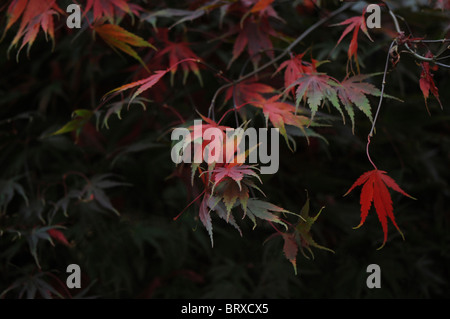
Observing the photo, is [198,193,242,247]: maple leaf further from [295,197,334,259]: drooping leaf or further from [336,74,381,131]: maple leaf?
[336,74,381,131]: maple leaf

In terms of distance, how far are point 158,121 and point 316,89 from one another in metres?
0.62

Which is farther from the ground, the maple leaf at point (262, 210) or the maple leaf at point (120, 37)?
the maple leaf at point (120, 37)

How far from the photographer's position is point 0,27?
101 centimetres

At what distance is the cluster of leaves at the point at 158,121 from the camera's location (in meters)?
0.81

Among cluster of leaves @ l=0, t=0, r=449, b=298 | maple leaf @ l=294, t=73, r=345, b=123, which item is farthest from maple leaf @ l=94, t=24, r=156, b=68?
maple leaf @ l=294, t=73, r=345, b=123

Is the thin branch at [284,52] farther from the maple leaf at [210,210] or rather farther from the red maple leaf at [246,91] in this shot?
the maple leaf at [210,210]

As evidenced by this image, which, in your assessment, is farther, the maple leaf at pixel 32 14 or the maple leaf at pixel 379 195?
the maple leaf at pixel 32 14

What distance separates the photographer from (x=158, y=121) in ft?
4.20

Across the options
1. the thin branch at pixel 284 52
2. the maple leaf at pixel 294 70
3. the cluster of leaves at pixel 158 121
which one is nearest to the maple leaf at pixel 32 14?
the cluster of leaves at pixel 158 121

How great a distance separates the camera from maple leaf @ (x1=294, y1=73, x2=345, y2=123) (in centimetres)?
74

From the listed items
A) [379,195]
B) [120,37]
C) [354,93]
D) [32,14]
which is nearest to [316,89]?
[354,93]

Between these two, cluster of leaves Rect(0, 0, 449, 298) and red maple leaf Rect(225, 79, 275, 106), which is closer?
cluster of leaves Rect(0, 0, 449, 298)

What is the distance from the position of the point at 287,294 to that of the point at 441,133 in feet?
2.52
